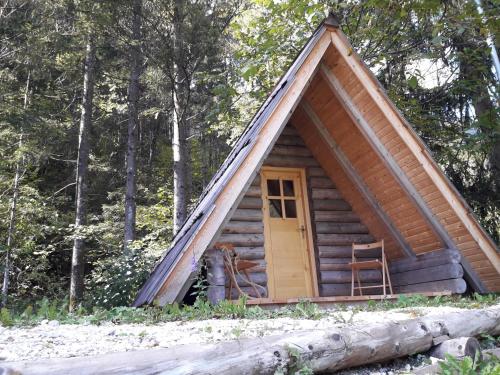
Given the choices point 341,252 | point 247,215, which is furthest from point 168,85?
point 341,252

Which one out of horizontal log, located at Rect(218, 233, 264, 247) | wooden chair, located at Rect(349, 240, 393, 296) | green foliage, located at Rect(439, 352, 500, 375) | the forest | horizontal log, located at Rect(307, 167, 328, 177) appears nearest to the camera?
green foliage, located at Rect(439, 352, 500, 375)

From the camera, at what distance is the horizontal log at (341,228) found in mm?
8859

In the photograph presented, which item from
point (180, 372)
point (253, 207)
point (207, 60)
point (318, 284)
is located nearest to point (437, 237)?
point (318, 284)

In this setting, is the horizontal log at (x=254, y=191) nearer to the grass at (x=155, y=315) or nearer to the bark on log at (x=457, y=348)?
the grass at (x=155, y=315)

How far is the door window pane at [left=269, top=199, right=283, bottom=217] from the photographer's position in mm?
8812

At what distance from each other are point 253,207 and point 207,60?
19.8 ft

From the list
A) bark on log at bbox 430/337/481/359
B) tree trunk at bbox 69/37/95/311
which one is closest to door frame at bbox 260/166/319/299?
bark on log at bbox 430/337/481/359

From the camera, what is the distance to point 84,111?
602 inches

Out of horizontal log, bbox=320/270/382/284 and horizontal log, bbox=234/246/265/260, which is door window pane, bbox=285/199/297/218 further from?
horizontal log, bbox=320/270/382/284

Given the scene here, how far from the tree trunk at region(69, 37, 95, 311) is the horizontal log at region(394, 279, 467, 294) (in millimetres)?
9096

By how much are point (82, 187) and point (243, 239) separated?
814 cm

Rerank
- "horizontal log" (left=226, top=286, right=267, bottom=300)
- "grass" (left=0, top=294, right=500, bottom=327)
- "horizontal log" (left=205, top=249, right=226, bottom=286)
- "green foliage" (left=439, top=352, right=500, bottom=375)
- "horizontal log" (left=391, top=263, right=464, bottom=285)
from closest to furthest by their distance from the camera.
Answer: "green foliage" (left=439, top=352, right=500, bottom=375) < "grass" (left=0, top=294, right=500, bottom=327) < "horizontal log" (left=205, top=249, right=226, bottom=286) < "horizontal log" (left=391, top=263, right=464, bottom=285) < "horizontal log" (left=226, top=286, right=267, bottom=300)

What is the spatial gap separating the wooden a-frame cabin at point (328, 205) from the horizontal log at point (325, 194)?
0.07 ft

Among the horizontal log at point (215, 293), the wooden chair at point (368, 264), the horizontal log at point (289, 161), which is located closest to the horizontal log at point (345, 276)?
the wooden chair at point (368, 264)
